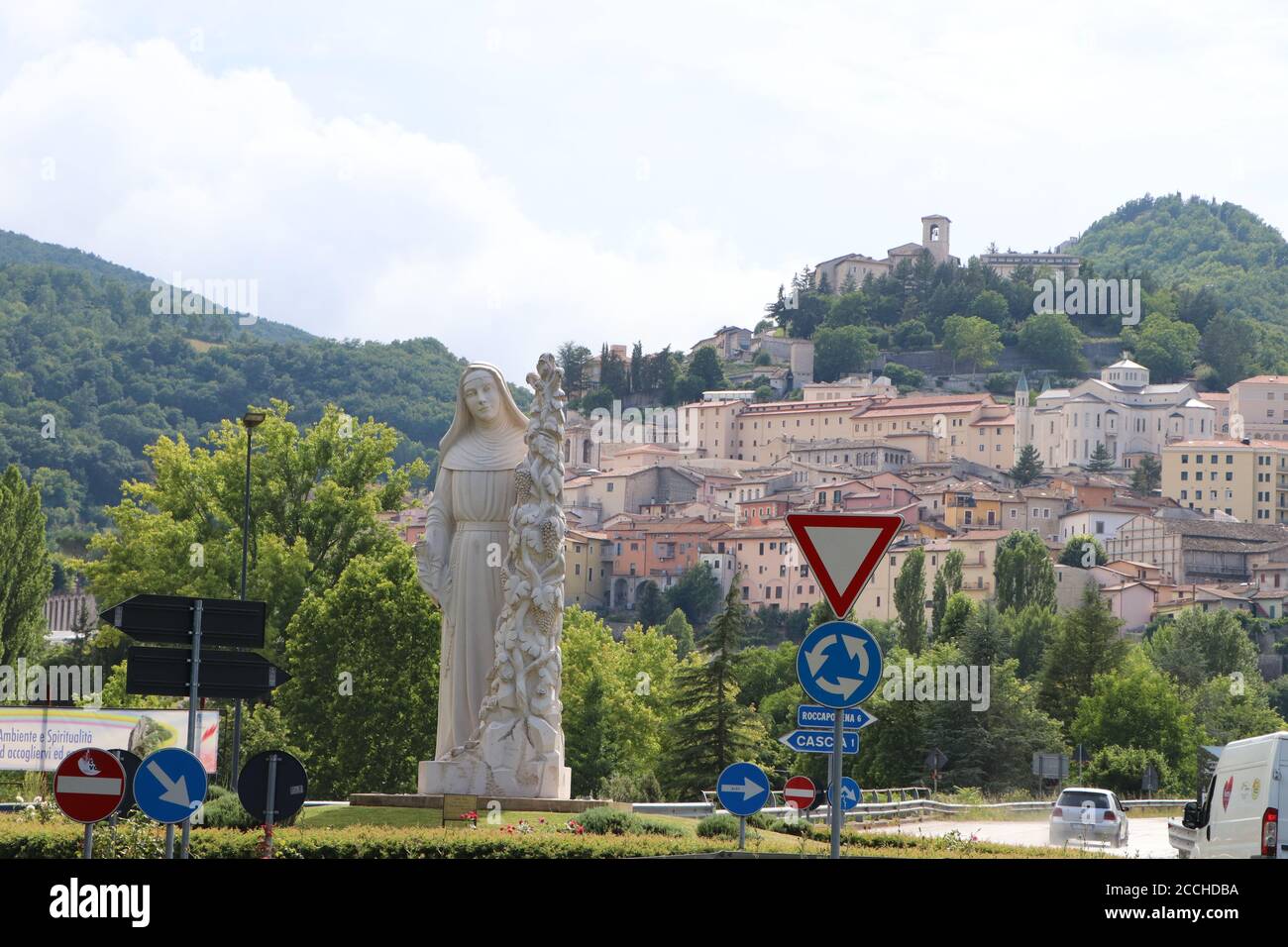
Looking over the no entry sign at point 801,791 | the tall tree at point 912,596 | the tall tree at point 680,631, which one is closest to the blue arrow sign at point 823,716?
A: the no entry sign at point 801,791

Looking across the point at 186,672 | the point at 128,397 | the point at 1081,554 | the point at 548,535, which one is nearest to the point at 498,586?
the point at 548,535

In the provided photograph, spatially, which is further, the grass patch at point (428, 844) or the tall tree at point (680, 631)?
the tall tree at point (680, 631)

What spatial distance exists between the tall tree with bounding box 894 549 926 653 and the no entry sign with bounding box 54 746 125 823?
10703 cm

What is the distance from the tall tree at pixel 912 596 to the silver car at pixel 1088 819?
283 ft

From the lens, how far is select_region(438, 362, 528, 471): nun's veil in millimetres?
27406

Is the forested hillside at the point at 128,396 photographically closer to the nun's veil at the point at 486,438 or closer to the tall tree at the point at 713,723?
the tall tree at the point at 713,723

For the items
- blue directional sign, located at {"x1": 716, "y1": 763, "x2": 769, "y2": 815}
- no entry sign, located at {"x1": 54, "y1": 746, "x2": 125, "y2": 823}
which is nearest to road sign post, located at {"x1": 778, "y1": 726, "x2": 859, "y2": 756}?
blue directional sign, located at {"x1": 716, "y1": 763, "x2": 769, "y2": 815}

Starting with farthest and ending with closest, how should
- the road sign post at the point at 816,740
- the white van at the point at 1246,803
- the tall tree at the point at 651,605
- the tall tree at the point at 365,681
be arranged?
the tall tree at the point at 651,605
the tall tree at the point at 365,681
the white van at the point at 1246,803
the road sign post at the point at 816,740

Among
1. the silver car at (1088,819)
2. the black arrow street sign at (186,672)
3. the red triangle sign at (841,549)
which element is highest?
the red triangle sign at (841,549)

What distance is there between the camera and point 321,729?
46.0 meters

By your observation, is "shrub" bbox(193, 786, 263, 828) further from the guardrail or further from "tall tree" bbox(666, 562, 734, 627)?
"tall tree" bbox(666, 562, 734, 627)

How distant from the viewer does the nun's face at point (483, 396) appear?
27594mm

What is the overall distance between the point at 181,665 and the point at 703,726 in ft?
130

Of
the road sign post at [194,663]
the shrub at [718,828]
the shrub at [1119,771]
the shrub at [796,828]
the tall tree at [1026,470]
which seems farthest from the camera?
the tall tree at [1026,470]
